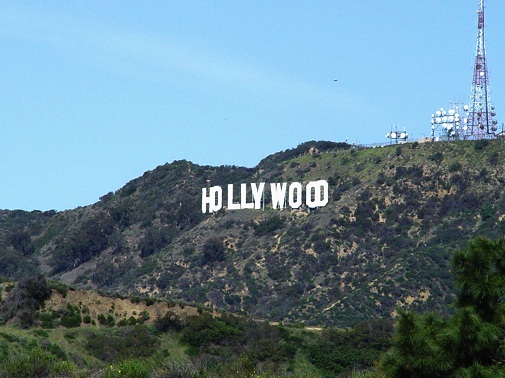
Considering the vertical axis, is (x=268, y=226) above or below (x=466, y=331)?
above

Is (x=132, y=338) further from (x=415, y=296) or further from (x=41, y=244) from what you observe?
(x=41, y=244)

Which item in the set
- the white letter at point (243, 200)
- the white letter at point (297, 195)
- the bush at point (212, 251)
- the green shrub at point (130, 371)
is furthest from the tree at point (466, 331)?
the white letter at point (243, 200)

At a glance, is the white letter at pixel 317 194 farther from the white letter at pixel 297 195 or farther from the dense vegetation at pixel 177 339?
the dense vegetation at pixel 177 339

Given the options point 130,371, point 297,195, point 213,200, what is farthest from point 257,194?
point 130,371

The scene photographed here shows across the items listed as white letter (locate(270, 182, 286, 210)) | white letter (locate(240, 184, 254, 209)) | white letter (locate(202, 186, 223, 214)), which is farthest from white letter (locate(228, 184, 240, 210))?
white letter (locate(270, 182, 286, 210))

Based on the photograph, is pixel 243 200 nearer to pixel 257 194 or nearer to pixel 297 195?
pixel 257 194
